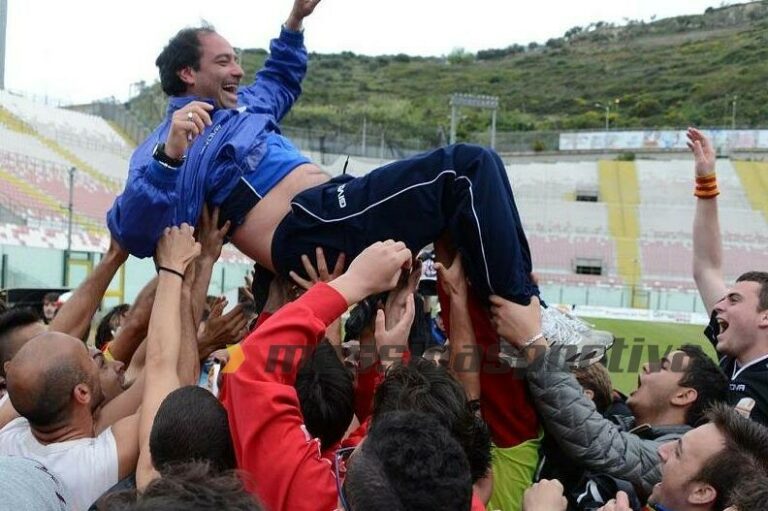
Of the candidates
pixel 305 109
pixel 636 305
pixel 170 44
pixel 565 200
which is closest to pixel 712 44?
pixel 305 109

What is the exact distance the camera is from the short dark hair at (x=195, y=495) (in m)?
1.31

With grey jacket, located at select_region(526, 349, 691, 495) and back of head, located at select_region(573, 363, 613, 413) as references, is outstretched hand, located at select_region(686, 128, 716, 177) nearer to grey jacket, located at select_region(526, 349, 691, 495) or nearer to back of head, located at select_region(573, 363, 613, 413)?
back of head, located at select_region(573, 363, 613, 413)

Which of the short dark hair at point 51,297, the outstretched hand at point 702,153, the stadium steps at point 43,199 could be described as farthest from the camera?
the stadium steps at point 43,199

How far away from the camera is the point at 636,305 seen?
25.3 m

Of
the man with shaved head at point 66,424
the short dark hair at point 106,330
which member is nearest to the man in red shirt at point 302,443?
the man with shaved head at point 66,424

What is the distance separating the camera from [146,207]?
2818mm


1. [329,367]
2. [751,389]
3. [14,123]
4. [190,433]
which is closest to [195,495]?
[190,433]

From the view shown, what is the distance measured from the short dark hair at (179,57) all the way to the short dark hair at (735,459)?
2.32 m

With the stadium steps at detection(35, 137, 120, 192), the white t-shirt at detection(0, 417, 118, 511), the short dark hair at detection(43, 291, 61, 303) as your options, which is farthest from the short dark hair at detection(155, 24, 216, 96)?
the stadium steps at detection(35, 137, 120, 192)

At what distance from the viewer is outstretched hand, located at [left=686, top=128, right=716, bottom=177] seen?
12.7 feet

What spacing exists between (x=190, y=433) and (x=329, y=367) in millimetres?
448

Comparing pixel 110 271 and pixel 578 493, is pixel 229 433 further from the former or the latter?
pixel 110 271

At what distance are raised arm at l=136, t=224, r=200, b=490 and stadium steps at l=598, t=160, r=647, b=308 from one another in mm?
27693

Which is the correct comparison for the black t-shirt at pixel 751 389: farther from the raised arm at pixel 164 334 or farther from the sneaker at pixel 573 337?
the raised arm at pixel 164 334
